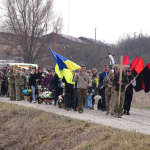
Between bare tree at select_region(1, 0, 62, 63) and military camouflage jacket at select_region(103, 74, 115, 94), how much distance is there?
28.8m

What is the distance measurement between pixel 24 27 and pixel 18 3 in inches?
129

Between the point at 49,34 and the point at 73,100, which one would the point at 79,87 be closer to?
the point at 73,100

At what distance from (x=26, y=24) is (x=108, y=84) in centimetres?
3067

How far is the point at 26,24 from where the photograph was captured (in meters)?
41.7

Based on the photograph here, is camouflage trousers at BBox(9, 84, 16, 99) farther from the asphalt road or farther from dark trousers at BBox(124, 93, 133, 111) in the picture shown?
dark trousers at BBox(124, 93, 133, 111)

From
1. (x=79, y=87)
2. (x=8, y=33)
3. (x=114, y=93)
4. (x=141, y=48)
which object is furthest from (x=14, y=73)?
(x=141, y=48)

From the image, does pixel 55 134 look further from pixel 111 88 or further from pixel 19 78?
pixel 19 78

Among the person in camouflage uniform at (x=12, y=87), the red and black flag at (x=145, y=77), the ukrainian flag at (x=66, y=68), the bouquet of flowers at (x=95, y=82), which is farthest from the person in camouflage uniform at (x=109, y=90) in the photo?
the person in camouflage uniform at (x=12, y=87)

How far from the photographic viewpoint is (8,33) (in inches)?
1604

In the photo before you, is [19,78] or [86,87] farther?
[19,78]

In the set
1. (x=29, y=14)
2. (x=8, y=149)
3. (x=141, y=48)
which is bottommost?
(x=8, y=149)

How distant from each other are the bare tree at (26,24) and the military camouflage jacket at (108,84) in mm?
28819

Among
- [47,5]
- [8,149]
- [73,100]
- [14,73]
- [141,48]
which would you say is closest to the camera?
[8,149]

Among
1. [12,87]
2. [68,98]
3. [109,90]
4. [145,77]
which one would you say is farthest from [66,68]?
[12,87]
